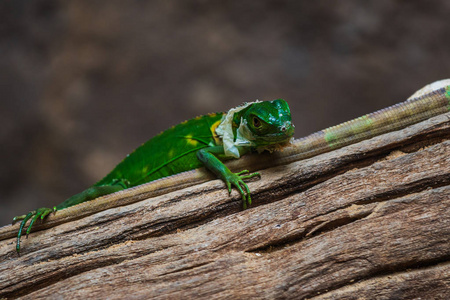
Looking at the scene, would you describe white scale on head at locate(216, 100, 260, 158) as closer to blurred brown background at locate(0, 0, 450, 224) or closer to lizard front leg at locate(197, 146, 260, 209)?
lizard front leg at locate(197, 146, 260, 209)

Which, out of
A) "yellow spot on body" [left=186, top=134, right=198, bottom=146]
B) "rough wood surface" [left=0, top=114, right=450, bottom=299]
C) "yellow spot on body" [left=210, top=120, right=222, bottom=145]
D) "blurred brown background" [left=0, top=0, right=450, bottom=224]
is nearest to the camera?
"rough wood surface" [left=0, top=114, right=450, bottom=299]

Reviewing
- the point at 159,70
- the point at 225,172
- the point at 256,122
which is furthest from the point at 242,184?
the point at 159,70

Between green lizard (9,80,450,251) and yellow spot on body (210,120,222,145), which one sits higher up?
yellow spot on body (210,120,222,145)

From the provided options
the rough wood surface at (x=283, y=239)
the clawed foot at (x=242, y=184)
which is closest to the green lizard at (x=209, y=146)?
the clawed foot at (x=242, y=184)

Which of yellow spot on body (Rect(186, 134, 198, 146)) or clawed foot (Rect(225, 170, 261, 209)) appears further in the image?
yellow spot on body (Rect(186, 134, 198, 146))

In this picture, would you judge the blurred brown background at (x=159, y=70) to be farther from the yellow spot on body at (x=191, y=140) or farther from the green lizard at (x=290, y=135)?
the green lizard at (x=290, y=135)

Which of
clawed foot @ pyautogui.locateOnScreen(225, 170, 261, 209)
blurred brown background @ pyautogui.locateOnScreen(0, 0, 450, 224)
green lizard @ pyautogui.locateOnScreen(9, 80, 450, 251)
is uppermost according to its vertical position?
blurred brown background @ pyautogui.locateOnScreen(0, 0, 450, 224)

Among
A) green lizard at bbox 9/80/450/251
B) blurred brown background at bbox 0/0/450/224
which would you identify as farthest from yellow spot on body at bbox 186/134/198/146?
blurred brown background at bbox 0/0/450/224

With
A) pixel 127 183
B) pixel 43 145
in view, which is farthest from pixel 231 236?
pixel 43 145
